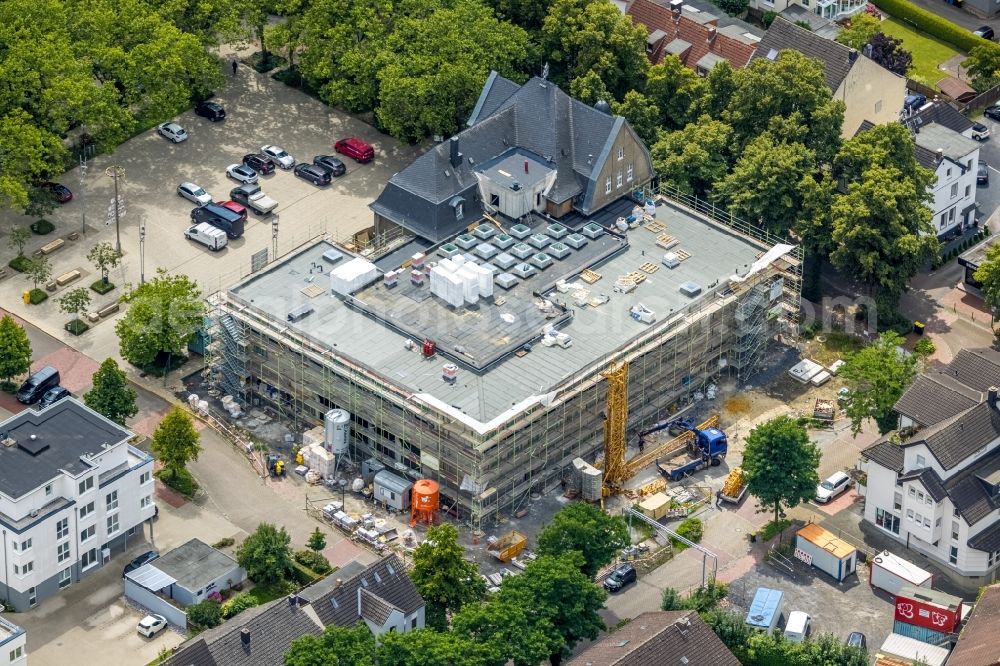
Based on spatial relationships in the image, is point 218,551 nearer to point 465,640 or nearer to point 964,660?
point 465,640

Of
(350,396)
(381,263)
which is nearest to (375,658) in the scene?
(350,396)

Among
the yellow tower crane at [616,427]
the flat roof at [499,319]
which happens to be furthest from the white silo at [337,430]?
the yellow tower crane at [616,427]

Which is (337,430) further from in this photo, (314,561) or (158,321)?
(158,321)

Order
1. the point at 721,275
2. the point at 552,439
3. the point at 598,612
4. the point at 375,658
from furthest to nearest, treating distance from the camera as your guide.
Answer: the point at 721,275 < the point at 552,439 < the point at 598,612 < the point at 375,658

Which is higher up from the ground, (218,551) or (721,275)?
(721,275)

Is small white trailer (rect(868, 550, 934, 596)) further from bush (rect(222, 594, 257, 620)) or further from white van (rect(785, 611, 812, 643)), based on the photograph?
bush (rect(222, 594, 257, 620))

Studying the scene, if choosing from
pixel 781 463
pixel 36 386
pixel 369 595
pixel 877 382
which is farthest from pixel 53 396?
pixel 877 382

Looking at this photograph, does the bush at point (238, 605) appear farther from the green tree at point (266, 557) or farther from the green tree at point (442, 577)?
the green tree at point (442, 577)
